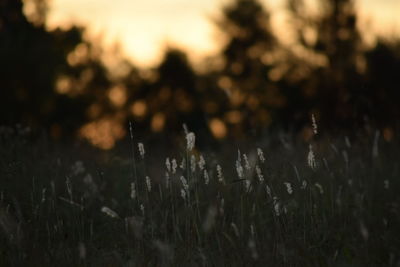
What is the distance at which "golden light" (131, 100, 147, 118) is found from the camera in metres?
39.2

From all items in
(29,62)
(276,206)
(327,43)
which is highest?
(327,43)

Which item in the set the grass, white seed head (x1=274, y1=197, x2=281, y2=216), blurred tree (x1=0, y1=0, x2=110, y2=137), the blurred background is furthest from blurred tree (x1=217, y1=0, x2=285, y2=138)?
white seed head (x1=274, y1=197, x2=281, y2=216)

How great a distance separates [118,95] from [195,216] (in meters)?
35.8

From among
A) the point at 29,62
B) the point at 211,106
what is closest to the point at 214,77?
the point at 211,106

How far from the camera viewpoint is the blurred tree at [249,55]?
3481cm

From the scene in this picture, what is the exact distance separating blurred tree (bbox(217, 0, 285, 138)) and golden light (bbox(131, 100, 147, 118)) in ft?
17.9

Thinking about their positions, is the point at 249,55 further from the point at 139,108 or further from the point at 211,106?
the point at 139,108

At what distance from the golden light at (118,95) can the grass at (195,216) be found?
30.1m

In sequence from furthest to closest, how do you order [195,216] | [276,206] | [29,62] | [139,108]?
[139,108], [29,62], [195,216], [276,206]

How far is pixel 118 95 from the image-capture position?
40.0 m

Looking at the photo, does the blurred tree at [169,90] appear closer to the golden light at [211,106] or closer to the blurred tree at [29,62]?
the golden light at [211,106]

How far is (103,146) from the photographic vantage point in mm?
7922

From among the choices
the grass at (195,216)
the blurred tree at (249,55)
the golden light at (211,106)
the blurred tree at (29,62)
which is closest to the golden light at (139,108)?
the golden light at (211,106)

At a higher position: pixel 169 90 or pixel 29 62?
pixel 169 90
